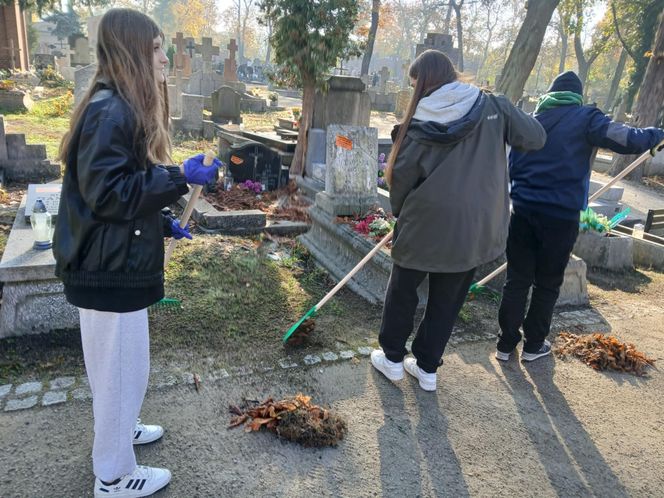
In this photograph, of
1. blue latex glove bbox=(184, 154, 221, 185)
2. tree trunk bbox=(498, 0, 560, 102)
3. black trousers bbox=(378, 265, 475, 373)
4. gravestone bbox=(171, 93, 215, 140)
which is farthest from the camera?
gravestone bbox=(171, 93, 215, 140)

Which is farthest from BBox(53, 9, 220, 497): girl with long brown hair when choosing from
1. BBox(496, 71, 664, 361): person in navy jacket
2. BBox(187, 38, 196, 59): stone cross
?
BBox(187, 38, 196, 59): stone cross

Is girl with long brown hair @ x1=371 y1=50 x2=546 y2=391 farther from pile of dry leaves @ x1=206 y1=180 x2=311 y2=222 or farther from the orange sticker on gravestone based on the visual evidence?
pile of dry leaves @ x1=206 y1=180 x2=311 y2=222

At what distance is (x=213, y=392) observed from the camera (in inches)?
119

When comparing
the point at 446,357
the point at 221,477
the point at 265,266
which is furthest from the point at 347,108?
the point at 221,477

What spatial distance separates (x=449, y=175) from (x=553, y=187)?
40.1 inches

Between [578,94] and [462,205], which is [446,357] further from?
[578,94]

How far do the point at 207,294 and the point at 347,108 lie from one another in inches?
226

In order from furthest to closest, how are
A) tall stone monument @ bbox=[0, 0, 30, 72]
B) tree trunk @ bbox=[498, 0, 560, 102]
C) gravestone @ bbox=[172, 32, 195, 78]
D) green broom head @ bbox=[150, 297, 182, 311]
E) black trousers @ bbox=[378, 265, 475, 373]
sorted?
gravestone @ bbox=[172, 32, 195, 78]
tall stone monument @ bbox=[0, 0, 30, 72]
tree trunk @ bbox=[498, 0, 560, 102]
green broom head @ bbox=[150, 297, 182, 311]
black trousers @ bbox=[378, 265, 475, 373]

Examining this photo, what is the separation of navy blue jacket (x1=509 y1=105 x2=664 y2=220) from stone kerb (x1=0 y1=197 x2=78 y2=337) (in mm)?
3232

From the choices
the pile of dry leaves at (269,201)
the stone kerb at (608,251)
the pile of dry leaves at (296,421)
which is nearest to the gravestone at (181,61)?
the pile of dry leaves at (269,201)

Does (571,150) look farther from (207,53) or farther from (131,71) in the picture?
(207,53)

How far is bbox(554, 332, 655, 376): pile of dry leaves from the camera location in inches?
146

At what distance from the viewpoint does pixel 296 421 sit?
2.68 meters

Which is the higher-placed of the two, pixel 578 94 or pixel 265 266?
pixel 578 94
